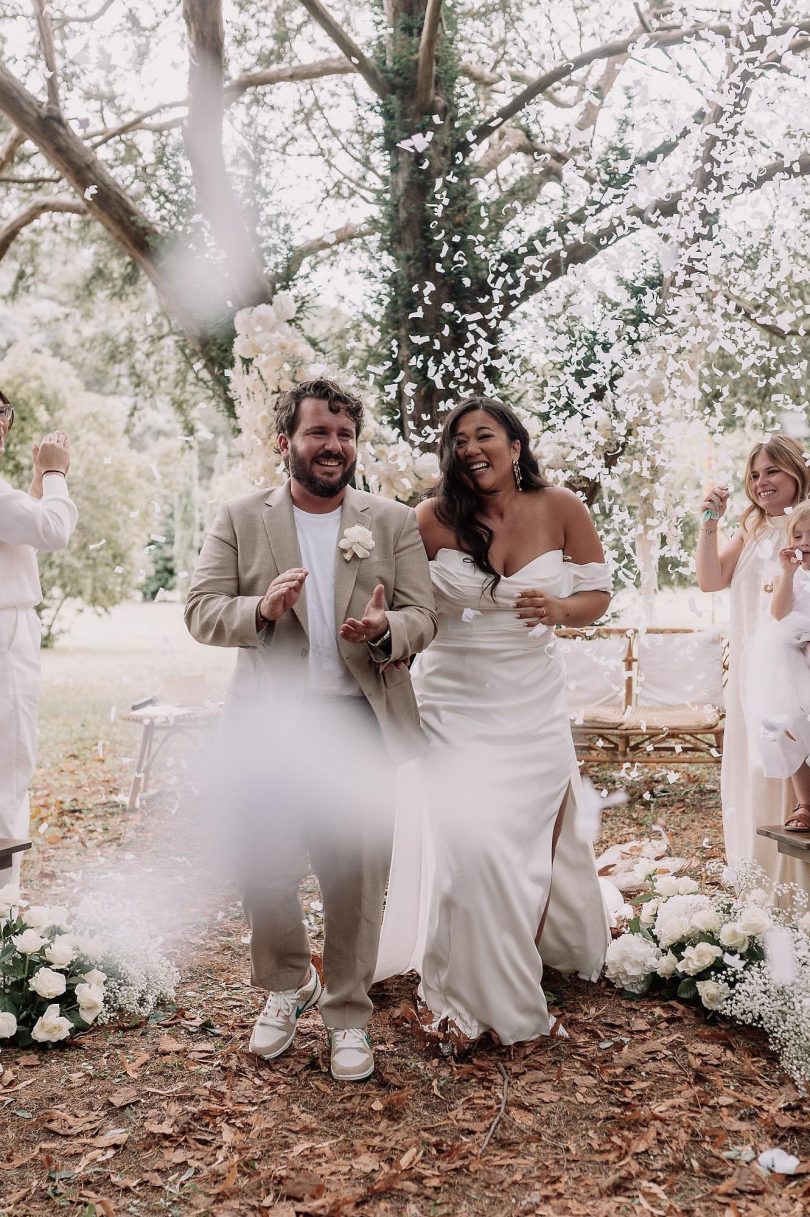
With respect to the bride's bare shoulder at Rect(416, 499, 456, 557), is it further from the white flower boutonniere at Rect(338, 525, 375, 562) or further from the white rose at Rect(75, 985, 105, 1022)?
the white rose at Rect(75, 985, 105, 1022)

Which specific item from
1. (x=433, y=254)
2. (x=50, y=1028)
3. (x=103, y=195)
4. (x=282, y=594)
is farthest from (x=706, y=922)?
(x=103, y=195)

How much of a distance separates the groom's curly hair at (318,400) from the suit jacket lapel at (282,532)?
219 millimetres

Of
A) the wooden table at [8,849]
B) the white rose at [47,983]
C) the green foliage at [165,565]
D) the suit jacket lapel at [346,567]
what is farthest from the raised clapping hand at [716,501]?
the green foliage at [165,565]

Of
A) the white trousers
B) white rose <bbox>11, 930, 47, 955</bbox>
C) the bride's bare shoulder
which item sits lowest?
white rose <bbox>11, 930, 47, 955</bbox>

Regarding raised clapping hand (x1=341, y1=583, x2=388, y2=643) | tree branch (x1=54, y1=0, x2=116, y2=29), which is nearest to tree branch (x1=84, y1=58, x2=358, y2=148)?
tree branch (x1=54, y1=0, x2=116, y2=29)

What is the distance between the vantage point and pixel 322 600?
2.99 m

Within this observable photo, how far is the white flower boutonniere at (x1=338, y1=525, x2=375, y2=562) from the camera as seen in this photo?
2.96 meters

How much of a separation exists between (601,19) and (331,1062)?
643 centimetres

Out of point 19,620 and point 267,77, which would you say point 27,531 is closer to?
point 19,620

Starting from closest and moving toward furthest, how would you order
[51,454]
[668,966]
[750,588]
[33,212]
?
[668,966] → [51,454] → [750,588] → [33,212]

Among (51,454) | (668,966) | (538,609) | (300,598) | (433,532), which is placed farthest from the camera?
(51,454)

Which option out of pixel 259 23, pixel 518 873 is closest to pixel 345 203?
pixel 259 23

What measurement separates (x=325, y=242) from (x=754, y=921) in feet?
17.9

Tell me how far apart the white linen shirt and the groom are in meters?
0.81
